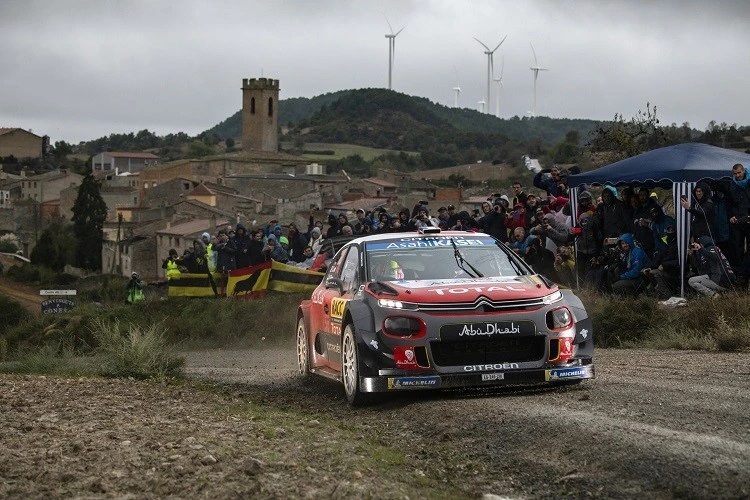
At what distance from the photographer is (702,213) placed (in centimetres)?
1817

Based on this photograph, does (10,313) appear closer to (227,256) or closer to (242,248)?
(227,256)

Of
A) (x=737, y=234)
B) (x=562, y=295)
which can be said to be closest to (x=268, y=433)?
(x=562, y=295)

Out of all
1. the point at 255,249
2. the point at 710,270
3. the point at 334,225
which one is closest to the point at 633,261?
the point at 710,270

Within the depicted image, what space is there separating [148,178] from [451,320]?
151521mm

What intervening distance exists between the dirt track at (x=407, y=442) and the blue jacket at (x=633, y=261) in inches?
241

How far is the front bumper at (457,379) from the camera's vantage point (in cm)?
1130

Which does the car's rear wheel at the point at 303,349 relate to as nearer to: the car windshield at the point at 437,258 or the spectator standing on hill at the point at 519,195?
the car windshield at the point at 437,258

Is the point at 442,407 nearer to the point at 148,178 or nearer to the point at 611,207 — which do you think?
the point at 611,207

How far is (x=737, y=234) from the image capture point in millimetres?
18094

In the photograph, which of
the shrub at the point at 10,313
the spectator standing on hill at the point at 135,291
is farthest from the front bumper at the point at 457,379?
the shrub at the point at 10,313

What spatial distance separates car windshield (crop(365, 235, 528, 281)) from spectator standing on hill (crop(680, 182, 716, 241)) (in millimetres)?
5978

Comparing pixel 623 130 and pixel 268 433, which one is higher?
pixel 623 130

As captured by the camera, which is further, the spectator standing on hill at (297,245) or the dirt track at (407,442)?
the spectator standing on hill at (297,245)

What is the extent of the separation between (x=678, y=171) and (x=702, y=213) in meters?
1.41
